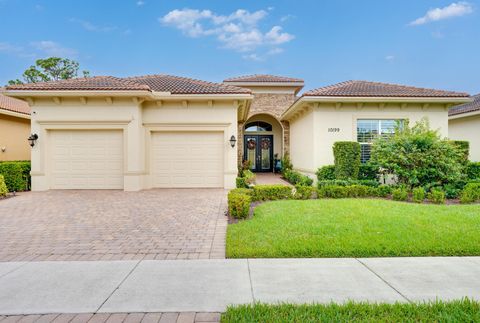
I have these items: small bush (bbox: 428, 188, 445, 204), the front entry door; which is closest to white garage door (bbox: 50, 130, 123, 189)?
the front entry door

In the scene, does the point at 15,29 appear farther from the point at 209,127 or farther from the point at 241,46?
the point at 209,127

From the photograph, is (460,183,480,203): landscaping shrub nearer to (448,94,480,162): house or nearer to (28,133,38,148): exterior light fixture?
(448,94,480,162): house

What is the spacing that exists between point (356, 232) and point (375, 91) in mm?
9619

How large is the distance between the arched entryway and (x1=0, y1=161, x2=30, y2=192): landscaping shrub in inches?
546

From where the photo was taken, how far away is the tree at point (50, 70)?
1420 inches

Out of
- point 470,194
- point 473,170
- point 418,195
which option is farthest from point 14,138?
point 473,170

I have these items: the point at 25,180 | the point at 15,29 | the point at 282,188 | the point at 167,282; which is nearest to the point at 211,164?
the point at 282,188

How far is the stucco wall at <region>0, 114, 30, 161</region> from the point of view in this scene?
45.9 feet

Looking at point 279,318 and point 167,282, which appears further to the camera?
point 167,282

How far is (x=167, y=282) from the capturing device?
3.56 meters

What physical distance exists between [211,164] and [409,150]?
7.95m

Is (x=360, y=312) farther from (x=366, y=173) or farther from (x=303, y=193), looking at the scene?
(x=366, y=173)

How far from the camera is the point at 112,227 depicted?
628 centimetres

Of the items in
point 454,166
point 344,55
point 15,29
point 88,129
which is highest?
point 15,29
